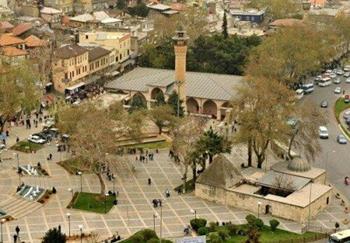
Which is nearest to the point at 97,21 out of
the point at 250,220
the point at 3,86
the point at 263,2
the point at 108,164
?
the point at 263,2

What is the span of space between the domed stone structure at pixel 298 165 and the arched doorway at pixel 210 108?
2326 cm

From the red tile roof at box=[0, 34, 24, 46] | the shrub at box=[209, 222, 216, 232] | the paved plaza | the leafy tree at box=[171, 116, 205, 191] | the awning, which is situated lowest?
the paved plaza

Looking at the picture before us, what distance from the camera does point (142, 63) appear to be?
316 feet

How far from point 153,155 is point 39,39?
136 feet

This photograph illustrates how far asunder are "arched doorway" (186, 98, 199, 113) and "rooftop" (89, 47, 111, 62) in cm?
1636

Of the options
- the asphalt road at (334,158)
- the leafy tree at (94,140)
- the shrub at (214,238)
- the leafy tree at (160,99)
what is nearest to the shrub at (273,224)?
the shrub at (214,238)

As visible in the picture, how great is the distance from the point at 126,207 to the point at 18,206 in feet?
26.4

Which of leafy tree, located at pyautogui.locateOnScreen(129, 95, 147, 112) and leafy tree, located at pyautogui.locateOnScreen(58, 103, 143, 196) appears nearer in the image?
leafy tree, located at pyautogui.locateOnScreen(58, 103, 143, 196)

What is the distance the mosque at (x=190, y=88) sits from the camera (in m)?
80.9

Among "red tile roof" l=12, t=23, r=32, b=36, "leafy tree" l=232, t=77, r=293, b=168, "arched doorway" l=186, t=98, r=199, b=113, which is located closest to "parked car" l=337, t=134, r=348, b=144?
"leafy tree" l=232, t=77, r=293, b=168

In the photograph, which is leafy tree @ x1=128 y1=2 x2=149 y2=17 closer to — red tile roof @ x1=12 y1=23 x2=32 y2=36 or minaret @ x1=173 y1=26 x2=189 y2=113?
red tile roof @ x1=12 y1=23 x2=32 y2=36

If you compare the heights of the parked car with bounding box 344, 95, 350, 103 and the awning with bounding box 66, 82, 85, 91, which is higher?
the awning with bounding box 66, 82, 85, 91

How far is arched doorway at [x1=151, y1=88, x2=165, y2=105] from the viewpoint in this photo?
78.9 meters

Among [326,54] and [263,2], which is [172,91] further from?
[263,2]
